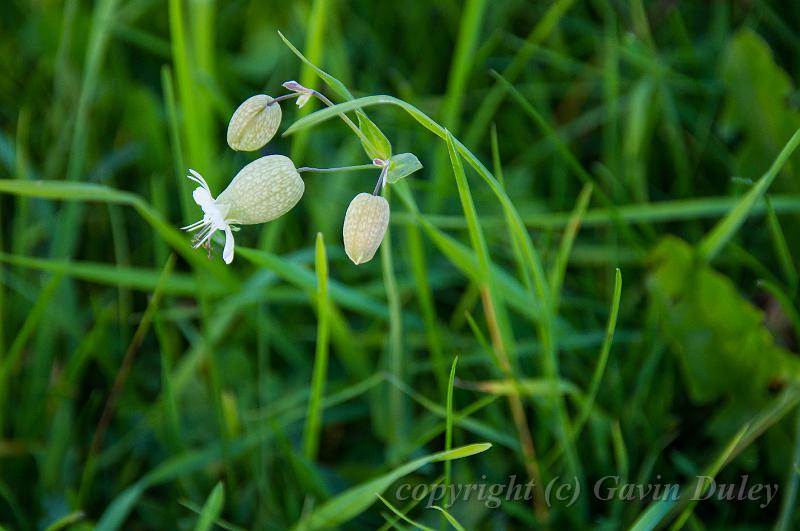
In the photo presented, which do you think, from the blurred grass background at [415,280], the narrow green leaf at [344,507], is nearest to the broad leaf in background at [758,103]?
the blurred grass background at [415,280]

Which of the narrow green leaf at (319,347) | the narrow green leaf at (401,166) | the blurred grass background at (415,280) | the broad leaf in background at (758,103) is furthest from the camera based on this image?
the broad leaf in background at (758,103)

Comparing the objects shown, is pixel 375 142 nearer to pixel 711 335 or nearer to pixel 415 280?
pixel 415 280

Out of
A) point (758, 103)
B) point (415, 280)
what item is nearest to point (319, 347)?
point (415, 280)

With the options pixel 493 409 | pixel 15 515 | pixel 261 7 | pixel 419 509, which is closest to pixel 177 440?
pixel 15 515

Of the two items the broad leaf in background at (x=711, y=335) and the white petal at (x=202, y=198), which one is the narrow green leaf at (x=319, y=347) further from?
the broad leaf in background at (x=711, y=335)

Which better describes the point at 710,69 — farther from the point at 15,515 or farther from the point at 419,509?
the point at 15,515

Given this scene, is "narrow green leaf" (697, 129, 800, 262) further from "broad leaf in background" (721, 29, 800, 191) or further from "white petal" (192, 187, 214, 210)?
"white petal" (192, 187, 214, 210)
